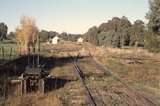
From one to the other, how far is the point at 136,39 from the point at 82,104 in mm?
76682

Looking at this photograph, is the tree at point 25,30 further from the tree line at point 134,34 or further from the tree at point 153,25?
the tree at point 153,25

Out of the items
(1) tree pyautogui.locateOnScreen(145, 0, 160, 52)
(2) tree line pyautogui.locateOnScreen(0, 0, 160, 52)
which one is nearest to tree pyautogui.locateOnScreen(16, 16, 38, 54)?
(2) tree line pyautogui.locateOnScreen(0, 0, 160, 52)

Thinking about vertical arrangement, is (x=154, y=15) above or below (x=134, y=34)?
above

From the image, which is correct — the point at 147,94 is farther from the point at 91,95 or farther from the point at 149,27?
the point at 149,27

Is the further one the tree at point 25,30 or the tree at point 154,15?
the tree at point 25,30

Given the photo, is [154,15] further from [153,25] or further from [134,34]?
[134,34]

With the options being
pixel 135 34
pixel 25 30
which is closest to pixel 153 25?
pixel 135 34

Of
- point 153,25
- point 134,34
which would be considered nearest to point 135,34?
point 134,34

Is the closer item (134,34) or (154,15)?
(154,15)

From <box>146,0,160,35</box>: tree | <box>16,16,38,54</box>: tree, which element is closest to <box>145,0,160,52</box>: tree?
<box>146,0,160,35</box>: tree

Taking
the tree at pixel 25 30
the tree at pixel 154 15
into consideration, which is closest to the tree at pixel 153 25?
the tree at pixel 154 15

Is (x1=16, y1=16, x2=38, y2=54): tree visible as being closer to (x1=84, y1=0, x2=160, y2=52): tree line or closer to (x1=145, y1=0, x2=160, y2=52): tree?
(x1=84, y1=0, x2=160, y2=52): tree line

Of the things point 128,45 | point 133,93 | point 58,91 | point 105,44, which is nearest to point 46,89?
point 58,91

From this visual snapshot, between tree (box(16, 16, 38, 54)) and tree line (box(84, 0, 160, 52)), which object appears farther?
tree (box(16, 16, 38, 54))
